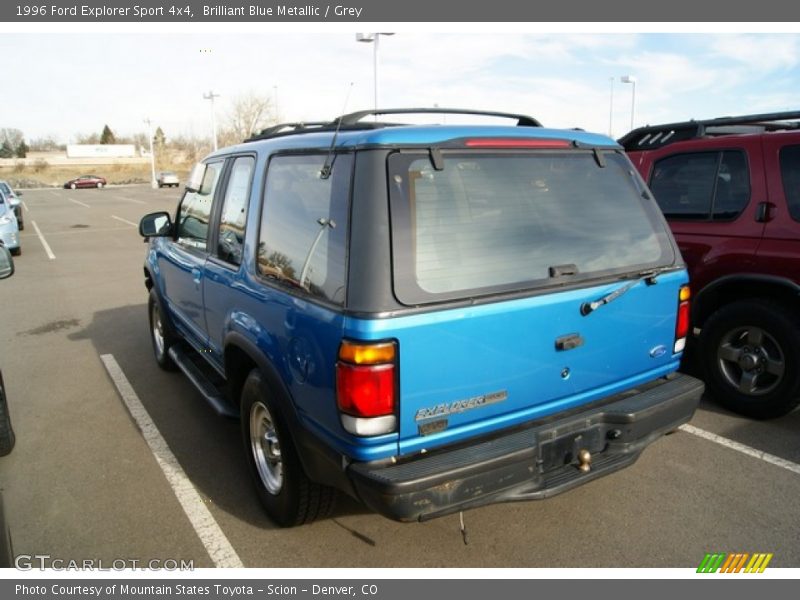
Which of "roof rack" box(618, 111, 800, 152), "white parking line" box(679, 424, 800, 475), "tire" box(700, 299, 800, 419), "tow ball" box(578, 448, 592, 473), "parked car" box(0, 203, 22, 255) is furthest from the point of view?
"parked car" box(0, 203, 22, 255)

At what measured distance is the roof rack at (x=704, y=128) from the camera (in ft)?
15.5

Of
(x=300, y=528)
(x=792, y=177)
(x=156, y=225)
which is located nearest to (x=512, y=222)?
(x=300, y=528)

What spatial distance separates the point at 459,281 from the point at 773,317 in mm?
2868

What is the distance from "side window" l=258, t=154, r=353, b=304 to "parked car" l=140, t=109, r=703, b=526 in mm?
10

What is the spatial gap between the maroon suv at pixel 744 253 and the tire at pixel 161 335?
171 inches

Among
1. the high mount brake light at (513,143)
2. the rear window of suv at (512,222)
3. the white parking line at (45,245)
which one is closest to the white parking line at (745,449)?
the rear window of suv at (512,222)

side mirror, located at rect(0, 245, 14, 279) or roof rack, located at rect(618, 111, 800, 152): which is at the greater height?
roof rack, located at rect(618, 111, 800, 152)

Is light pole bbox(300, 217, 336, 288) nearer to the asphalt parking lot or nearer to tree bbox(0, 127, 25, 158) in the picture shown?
the asphalt parking lot

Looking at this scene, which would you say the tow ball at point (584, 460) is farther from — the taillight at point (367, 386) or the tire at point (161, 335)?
A: the tire at point (161, 335)

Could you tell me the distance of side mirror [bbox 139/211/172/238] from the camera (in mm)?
4922

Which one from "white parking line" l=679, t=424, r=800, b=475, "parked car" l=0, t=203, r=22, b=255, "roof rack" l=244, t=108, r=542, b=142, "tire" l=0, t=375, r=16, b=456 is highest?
"roof rack" l=244, t=108, r=542, b=142

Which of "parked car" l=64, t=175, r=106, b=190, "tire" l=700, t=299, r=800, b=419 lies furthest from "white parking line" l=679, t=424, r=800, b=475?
"parked car" l=64, t=175, r=106, b=190

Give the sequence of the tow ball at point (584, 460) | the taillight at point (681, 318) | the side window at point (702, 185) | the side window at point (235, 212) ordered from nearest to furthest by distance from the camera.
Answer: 1. the tow ball at point (584, 460)
2. the taillight at point (681, 318)
3. the side window at point (235, 212)
4. the side window at point (702, 185)

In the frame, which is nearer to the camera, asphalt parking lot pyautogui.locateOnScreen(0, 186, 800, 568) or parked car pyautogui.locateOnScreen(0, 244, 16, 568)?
parked car pyautogui.locateOnScreen(0, 244, 16, 568)
